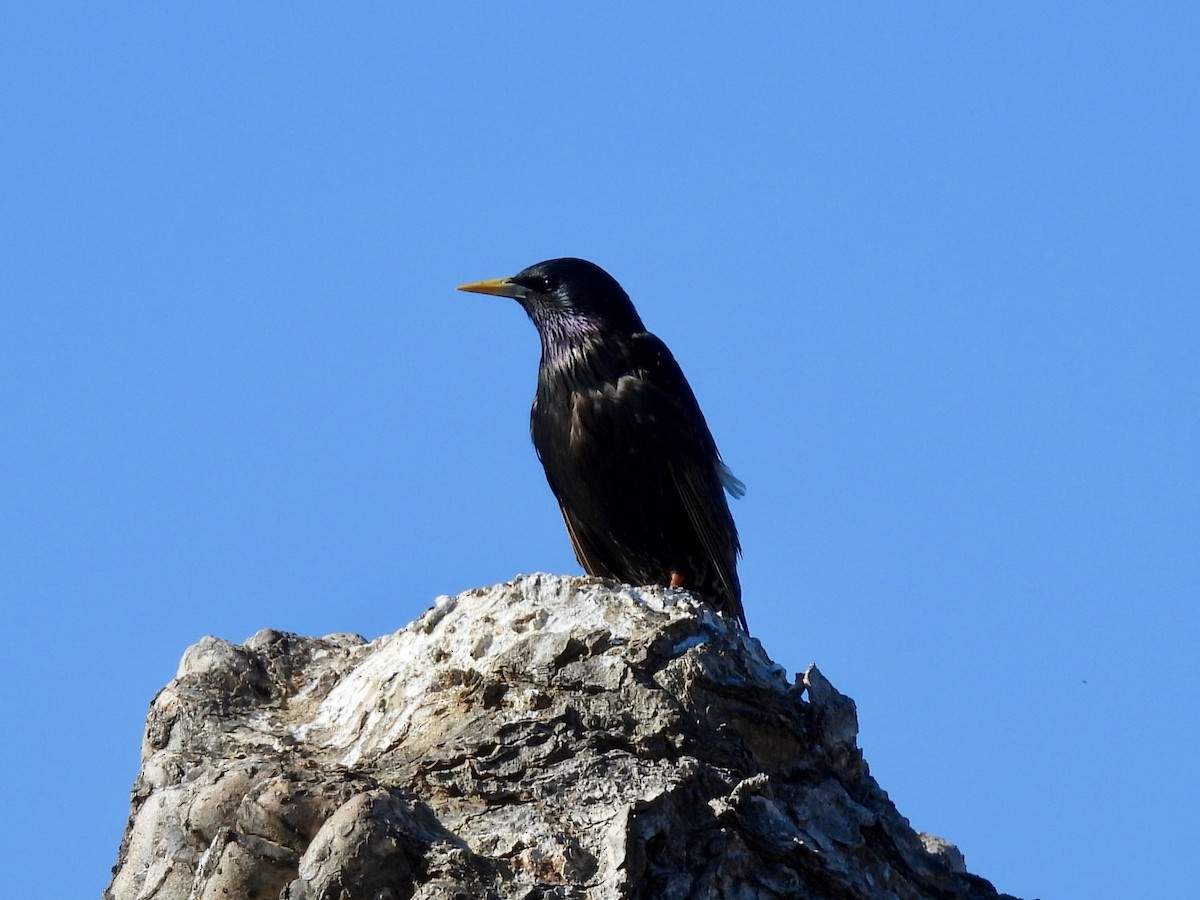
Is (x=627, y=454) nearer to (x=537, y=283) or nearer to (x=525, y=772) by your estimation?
(x=537, y=283)

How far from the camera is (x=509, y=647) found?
5.68 metres

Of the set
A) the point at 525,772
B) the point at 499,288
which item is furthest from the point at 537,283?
the point at 525,772

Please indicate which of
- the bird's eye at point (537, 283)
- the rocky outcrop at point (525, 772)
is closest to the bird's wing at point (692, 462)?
the bird's eye at point (537, 283)

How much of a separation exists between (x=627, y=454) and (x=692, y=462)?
0.36 m

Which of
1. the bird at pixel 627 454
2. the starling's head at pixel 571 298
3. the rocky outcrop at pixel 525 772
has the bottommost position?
the rocky outcrop at pixel 525 772

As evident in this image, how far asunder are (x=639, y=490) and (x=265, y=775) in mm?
3377

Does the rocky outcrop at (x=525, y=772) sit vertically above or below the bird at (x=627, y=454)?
below

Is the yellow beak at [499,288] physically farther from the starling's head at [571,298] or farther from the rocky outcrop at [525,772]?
the rocky outcrop at [525,772]

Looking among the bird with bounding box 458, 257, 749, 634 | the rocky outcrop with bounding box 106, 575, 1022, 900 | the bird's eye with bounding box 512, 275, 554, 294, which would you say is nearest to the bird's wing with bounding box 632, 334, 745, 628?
the bird with bounding box 458, 257, 749, 634

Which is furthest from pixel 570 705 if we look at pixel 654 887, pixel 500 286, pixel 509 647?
pixel 500 286

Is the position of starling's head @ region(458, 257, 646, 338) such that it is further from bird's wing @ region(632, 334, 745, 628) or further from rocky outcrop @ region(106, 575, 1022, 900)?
rocky outcrop @ region(106, 575, 1022, 900)

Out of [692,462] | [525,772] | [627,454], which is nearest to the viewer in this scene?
[525,772]

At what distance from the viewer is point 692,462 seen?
8.22 m

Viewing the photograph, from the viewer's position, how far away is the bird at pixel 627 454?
8.07 m
